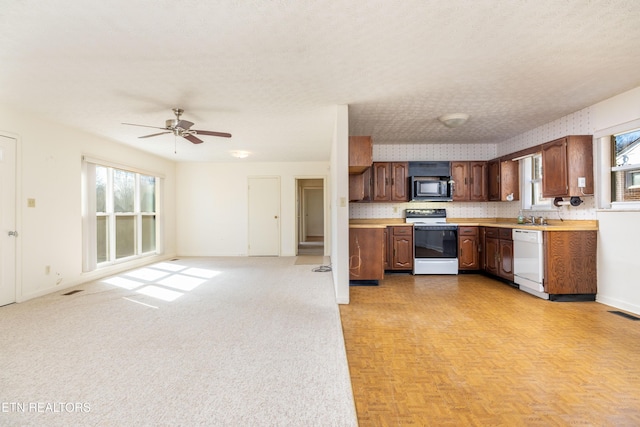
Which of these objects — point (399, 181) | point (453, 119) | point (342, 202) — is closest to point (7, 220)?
point (342, 202)

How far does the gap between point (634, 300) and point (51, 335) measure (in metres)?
5.66

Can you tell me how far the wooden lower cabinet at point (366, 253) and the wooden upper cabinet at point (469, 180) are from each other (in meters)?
2.05

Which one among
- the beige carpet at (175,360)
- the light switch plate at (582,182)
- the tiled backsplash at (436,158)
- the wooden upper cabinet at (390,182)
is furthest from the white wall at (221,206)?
the light switch plate at (582,182)

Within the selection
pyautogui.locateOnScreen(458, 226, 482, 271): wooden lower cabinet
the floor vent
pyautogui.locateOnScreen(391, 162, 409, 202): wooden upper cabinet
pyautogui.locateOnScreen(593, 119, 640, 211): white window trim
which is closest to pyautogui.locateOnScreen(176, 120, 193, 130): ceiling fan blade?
pyautogui.locateOnScreen(391, 162, 409, 202): wooden upper cabinet

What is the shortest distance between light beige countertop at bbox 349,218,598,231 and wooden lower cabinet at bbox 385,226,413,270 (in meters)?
0.12

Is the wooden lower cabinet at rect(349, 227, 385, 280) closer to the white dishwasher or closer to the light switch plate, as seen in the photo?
the white dishwasher

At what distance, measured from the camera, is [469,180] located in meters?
5.41

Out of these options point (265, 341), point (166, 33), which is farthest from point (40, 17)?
point (265, 341)

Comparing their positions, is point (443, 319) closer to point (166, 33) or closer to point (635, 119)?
point (635, 119)

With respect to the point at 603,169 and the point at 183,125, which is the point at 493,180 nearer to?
the point at 603,169

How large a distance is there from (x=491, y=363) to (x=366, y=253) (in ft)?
7.49

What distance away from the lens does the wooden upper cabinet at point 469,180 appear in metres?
5.39

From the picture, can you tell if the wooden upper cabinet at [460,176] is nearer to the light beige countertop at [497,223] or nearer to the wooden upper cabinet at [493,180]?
the wooden upper cabinet at [493,180]

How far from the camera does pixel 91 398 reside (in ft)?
5.69
